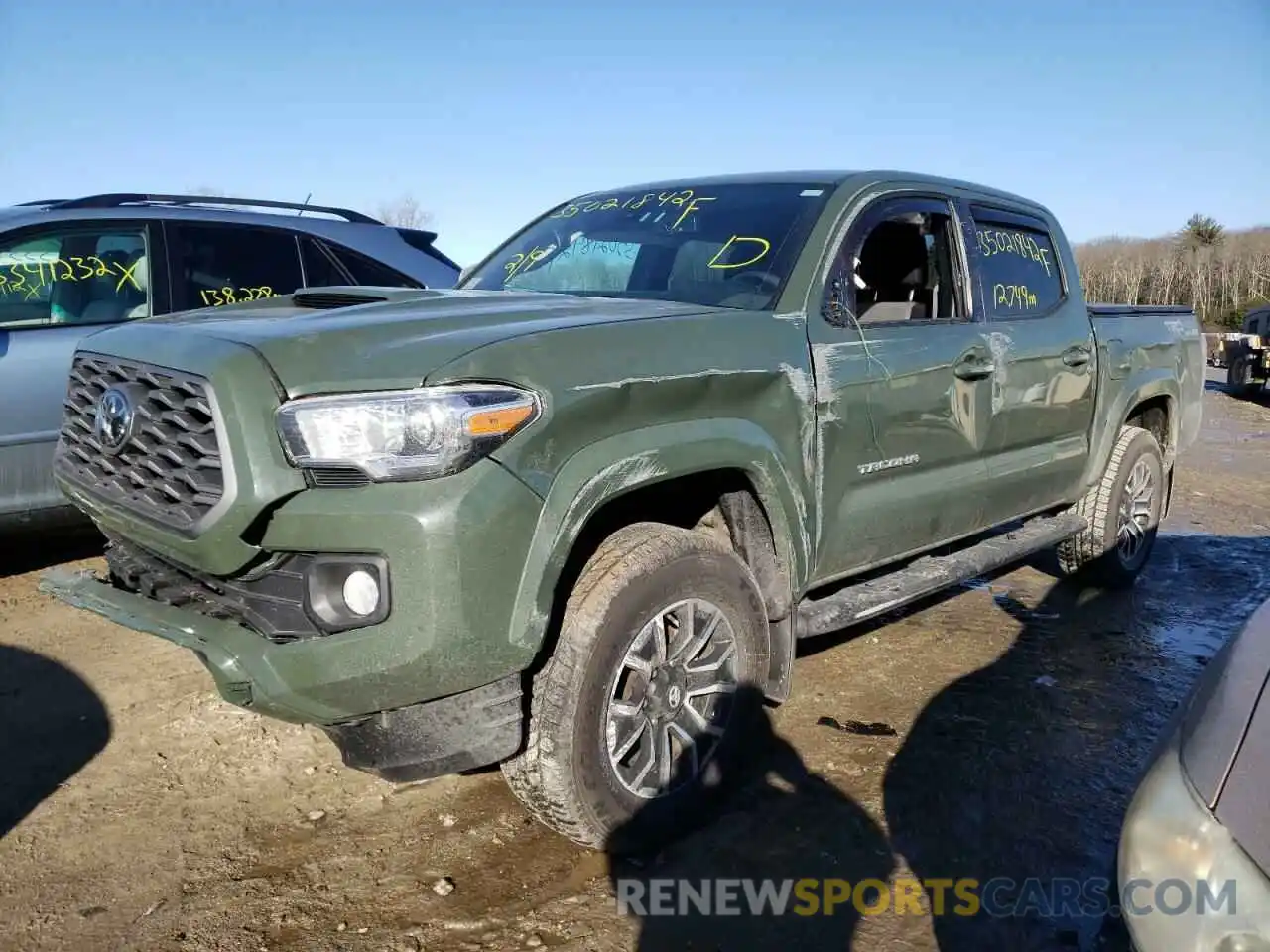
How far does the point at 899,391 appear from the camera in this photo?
135 inches

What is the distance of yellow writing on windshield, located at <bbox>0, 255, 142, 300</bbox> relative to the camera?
4926 mm

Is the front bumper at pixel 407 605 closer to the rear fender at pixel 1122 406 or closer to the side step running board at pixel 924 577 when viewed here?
the side step running board at pixel 924 577

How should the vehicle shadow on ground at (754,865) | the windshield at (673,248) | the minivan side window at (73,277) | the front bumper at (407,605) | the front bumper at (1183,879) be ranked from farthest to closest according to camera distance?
the minivan side window at (73,277)
the windshield at (673,248)
the vehicle shadow on ground at (754,865)
the front bumper at (407,605)
the front bumper at (1183,879)

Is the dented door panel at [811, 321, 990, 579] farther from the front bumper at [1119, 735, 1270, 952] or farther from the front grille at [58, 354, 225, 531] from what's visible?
the front grille at [58, 354, 225, 531]

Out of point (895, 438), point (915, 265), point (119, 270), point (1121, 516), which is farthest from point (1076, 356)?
point (119, 270)

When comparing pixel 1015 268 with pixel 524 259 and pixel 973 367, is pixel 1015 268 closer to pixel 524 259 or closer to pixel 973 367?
pixel 973 367

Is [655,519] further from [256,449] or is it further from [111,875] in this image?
[111,875]

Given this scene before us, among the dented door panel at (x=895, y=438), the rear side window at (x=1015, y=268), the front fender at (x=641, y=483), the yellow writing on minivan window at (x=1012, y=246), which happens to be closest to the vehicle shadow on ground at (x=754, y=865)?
the front fender at (x=641, y=483)

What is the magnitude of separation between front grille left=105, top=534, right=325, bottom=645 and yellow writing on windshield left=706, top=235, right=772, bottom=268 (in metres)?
1.86

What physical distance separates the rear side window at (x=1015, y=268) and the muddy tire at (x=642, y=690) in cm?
206

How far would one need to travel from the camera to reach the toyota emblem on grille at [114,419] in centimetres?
256

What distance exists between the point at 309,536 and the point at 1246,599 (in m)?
5.10

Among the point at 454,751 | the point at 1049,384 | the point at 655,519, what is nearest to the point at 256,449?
the point at 454,751

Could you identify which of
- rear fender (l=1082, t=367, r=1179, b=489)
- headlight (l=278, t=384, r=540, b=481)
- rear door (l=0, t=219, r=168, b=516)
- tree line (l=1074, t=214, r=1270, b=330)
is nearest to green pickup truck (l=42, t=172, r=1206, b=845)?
headlight (l=278, t=384, r=540, b=481)
